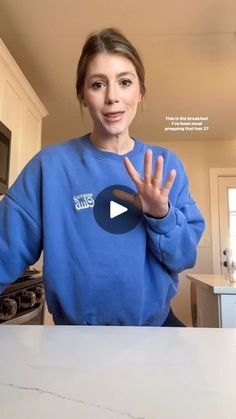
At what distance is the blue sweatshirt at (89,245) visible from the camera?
55 centimetres

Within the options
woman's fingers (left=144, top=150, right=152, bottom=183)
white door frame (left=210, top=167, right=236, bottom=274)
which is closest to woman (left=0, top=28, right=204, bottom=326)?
woman's fingers (left=144, top=150, right=152, bottom=183)

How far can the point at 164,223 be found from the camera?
0.53 meters

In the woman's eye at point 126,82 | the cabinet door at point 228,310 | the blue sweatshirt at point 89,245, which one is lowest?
the cabinet door at point 228,310

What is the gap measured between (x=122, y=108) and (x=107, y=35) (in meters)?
0.15

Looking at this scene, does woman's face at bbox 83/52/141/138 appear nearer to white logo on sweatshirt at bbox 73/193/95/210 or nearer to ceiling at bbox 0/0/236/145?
white logo on sweatshirt at bbox 73/193/95/210

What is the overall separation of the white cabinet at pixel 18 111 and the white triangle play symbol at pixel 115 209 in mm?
1566

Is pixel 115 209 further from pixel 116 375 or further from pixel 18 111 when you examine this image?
pixel 18 111

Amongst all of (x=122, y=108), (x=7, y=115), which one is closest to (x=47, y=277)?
(x=122, y=108)

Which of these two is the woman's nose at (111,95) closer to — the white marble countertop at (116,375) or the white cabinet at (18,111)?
the white marble countertop at (116,375)

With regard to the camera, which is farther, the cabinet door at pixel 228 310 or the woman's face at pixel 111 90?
the cabinet door at pixel 228 310

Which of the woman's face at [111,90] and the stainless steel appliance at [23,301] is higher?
the woman's face at [111,90]

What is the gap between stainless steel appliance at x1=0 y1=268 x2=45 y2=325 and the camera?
1.17 metres

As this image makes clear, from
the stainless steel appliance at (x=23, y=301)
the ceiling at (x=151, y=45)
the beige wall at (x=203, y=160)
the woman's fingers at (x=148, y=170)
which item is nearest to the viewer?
the woman's fingers at (x=148, y=170)
